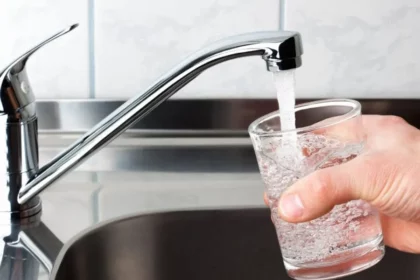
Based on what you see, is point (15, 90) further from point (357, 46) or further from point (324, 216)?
point (357, 46)

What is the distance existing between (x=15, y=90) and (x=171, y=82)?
0.46 feet

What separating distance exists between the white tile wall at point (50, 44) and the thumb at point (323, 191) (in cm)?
40

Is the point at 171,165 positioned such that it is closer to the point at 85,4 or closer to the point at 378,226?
the point at 85,4

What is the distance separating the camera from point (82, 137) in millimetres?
559

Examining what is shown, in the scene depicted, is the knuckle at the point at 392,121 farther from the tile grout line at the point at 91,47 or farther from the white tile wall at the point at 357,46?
the tile grout line at the point at 91,47

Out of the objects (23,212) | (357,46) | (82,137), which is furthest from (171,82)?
(357,46)

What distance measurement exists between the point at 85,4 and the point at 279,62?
1.18ft

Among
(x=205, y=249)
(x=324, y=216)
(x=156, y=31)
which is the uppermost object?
(x=156, y=31)

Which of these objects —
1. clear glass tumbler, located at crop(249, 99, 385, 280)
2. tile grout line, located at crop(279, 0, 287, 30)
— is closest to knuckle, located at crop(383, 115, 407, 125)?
clear glass tumbler, located at crop(249, 99, 385, 280)

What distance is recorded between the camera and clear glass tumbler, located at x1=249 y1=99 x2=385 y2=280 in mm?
446

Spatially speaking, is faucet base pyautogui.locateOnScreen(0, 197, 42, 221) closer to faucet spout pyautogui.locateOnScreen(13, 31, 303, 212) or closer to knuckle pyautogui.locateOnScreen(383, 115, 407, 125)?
faucet spout pyautogui.locateOnScreen(13, 31, 303, 212)

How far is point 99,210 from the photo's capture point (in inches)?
26.0

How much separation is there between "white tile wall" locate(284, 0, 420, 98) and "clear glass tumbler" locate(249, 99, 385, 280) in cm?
31

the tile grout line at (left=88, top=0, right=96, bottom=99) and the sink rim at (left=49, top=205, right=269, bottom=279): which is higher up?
the tile grout line at (left=88, top=0, right=96, bottom=99)
